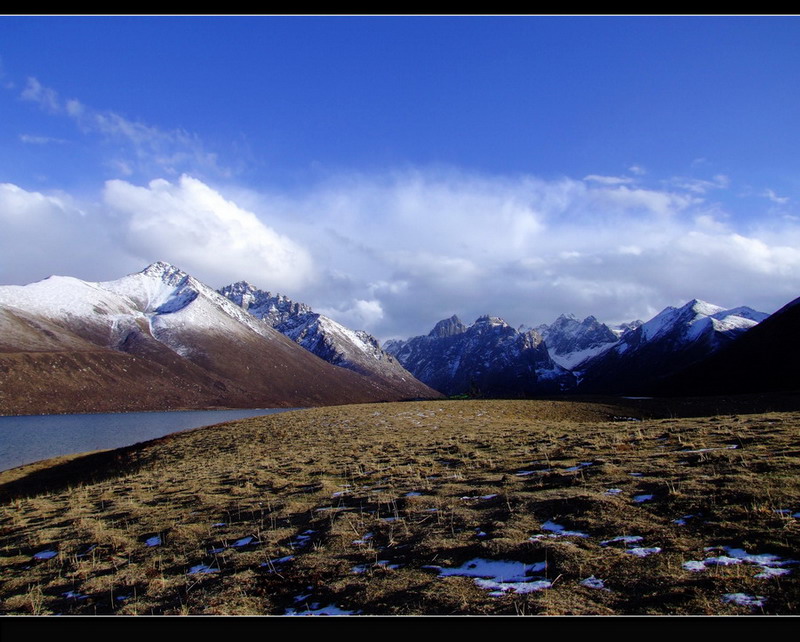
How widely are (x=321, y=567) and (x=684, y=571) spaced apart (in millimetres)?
6421

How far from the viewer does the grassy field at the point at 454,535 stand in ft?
24.1

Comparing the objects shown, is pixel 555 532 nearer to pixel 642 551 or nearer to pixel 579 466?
pixel 642 551

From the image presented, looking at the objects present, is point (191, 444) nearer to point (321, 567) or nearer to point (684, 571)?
point (321, 567)

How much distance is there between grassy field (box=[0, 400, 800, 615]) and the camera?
24.1 ft

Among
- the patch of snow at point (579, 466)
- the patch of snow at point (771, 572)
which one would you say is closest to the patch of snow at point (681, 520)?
the patch of snow at point (771, 572)

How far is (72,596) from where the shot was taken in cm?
941

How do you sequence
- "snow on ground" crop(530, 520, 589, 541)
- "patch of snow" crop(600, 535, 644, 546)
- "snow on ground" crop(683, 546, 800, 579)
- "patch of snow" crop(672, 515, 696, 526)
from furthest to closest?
1. "snow on ground" crop(530, 520, 589, 541)
2. "patch of snow" crop(672, 515, 696, 526)
3. "patch of snow" crop(600, 535, 644, 546)
4. "snow on ground" crop(683, 546, 800, 579)

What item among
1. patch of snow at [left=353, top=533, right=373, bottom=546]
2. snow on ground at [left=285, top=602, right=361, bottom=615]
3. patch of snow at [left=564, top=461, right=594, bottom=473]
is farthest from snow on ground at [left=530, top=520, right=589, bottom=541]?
patch of snow at [left=564, top=461, right=594, bottom=473]

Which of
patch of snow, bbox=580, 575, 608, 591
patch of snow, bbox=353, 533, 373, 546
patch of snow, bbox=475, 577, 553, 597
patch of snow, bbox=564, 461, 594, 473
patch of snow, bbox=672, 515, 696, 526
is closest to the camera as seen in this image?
patch of snow, bbox=580, 575, 608, 591

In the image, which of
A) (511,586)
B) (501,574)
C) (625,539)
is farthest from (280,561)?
(625,539)

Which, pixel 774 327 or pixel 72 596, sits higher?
pixel 774 327

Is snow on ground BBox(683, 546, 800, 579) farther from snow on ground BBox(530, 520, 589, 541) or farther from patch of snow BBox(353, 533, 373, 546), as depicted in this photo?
patch of snow BBox(353, 533, 373, 546)
